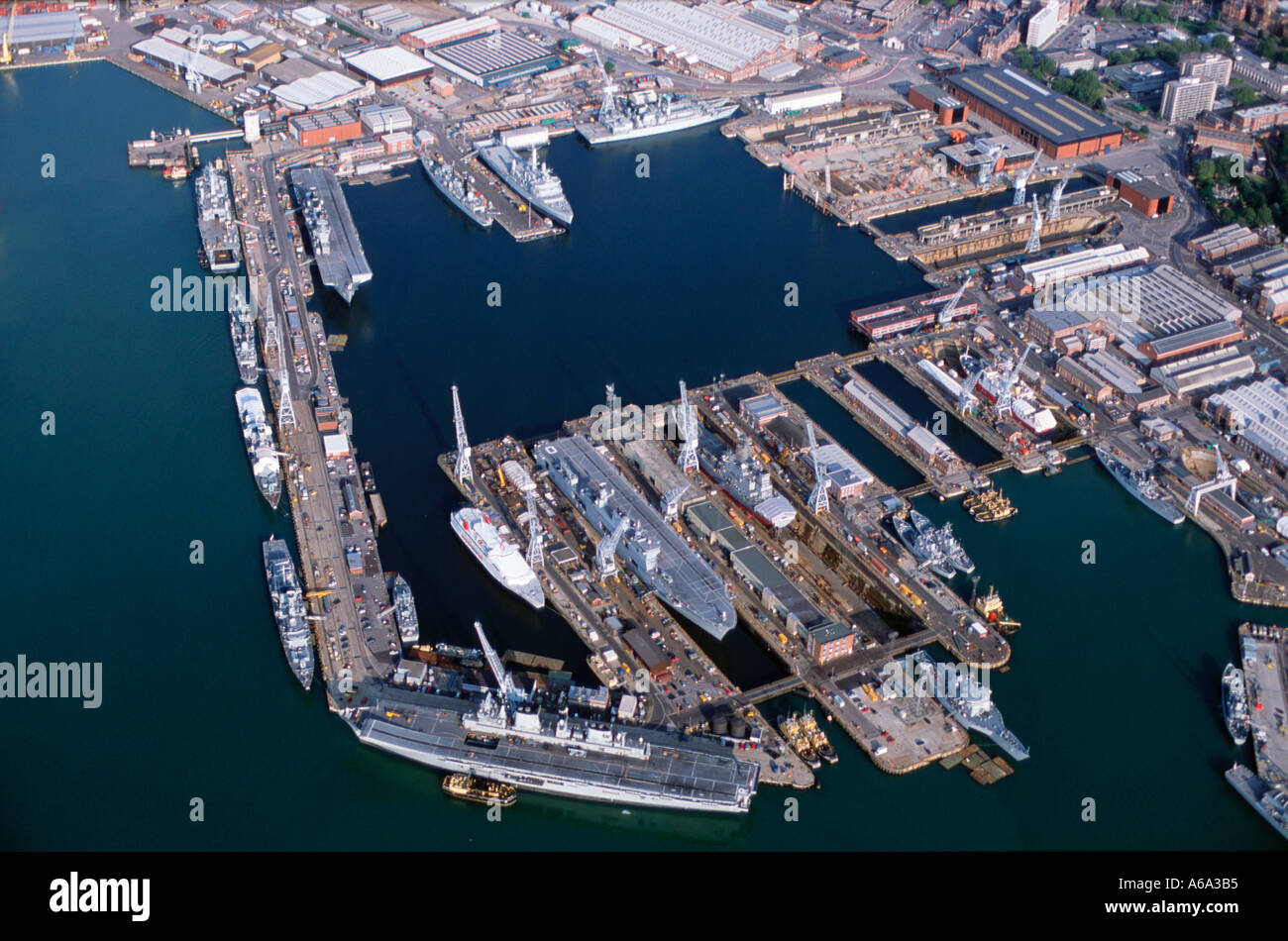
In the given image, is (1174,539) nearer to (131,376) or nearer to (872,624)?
(872,624)

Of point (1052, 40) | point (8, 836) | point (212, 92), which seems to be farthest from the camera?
point (1052, 40)

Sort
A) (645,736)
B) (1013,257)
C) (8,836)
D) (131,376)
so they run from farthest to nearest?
(1013,257), (131,376), (645,736), (8,836)

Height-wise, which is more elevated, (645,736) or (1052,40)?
(1052,40)

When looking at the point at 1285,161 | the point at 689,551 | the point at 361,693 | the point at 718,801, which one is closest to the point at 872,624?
the point at 689,551

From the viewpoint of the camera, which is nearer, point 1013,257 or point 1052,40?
point 1013,257

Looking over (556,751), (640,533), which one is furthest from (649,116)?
(556,751)

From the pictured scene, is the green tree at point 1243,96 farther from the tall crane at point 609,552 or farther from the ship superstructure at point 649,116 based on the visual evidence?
the tall crane at point 609,552

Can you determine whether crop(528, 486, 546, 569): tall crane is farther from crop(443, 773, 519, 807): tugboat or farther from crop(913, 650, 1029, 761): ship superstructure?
crop(913, 650, 1029, 761): ship superstructure

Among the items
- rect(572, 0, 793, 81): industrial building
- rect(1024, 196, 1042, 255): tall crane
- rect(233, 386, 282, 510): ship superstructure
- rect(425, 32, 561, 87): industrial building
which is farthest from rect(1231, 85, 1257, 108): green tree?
rect(233, 386, 282, 510): ship superstructure

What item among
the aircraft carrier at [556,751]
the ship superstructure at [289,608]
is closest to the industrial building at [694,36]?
the ship superstructure at [289,608]
